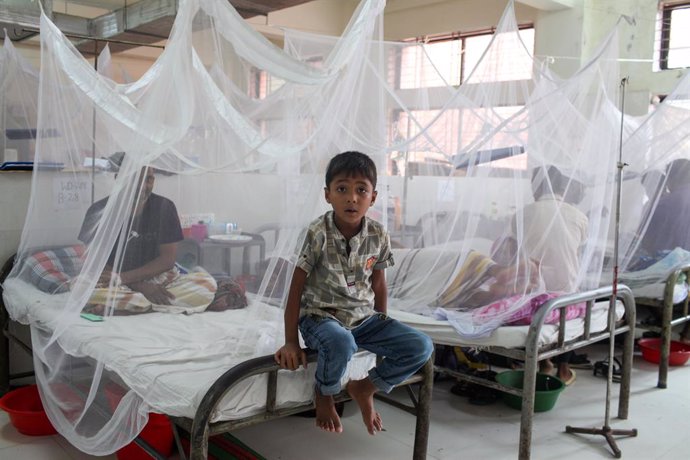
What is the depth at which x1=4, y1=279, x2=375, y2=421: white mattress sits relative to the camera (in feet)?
6.73

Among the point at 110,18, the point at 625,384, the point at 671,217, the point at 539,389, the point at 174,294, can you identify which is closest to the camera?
the point at 174,294

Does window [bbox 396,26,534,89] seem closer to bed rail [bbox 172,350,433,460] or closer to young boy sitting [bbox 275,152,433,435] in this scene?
young boy sitting [bbox 275,152,433,435]

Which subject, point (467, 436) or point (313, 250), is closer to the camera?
point (313, 250)

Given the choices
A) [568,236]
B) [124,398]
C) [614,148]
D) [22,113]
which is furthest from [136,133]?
[614,148]

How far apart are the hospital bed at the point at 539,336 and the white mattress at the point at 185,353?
72 centimetres

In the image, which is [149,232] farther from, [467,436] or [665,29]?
[665,29]

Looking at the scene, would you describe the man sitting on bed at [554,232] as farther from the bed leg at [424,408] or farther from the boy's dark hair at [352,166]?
the boy's dark hair at [352,166]

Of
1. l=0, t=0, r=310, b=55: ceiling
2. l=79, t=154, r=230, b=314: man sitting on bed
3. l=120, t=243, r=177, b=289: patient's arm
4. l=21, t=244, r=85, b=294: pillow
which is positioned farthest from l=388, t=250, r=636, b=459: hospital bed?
l=0, t=0, r=310, b=55: ceiling

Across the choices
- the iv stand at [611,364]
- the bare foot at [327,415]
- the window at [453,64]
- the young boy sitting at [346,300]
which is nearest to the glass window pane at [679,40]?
the window at [453,64]

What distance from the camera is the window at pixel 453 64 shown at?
3801mm

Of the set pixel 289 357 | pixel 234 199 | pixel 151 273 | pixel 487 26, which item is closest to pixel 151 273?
pixel 151 273

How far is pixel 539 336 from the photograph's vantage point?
9.19 ft

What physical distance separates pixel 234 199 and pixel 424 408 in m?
1.14

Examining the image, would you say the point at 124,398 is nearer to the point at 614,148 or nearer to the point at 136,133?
the point at 136,133
